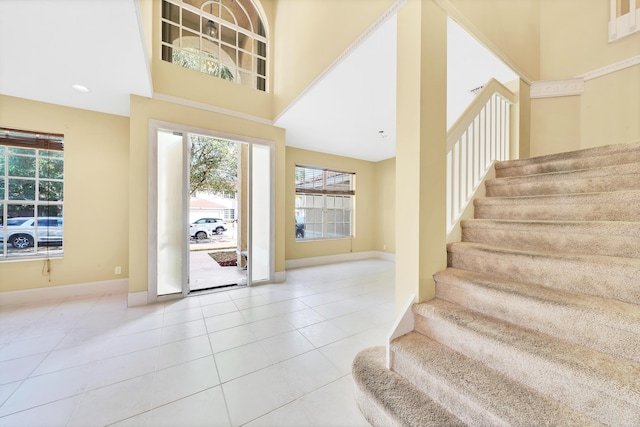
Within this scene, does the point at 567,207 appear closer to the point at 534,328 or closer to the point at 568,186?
the point at 568,186

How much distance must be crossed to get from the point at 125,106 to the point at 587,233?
511 centimetres

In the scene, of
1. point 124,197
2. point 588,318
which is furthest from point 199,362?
point 124,197

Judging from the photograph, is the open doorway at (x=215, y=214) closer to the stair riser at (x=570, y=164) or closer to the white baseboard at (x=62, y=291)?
the white baseboard at (x=62, y=291)

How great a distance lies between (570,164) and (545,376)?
2097 millimetres

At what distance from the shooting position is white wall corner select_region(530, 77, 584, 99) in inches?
128

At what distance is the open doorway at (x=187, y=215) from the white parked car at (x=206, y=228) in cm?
450

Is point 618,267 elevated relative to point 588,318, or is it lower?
elevated

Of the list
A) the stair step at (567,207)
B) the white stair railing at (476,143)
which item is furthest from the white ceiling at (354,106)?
the stair step at (567,207)

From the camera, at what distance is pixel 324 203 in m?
5.97

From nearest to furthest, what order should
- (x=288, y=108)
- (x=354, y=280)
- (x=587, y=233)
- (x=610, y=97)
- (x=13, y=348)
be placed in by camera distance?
(x=587, y=233), (x=13, y=348), (x=610, y=97), (x=288, y=108), (x=354, y=280)

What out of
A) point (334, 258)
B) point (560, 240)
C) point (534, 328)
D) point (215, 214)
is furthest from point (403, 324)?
point (215, 214)

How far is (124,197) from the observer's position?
3.73 meters

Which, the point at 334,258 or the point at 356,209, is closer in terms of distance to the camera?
the point at 334,258

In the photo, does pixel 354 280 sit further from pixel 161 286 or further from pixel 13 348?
pixel 13 348
